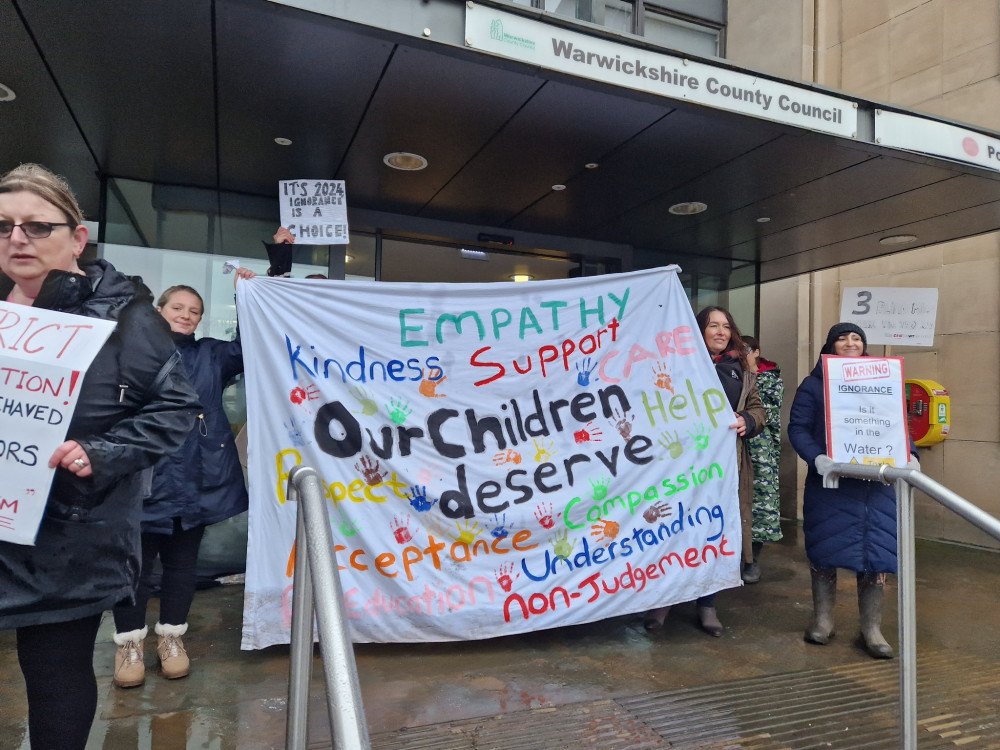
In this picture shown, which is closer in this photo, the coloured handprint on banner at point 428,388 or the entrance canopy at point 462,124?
the entrance canopy at point 462,124

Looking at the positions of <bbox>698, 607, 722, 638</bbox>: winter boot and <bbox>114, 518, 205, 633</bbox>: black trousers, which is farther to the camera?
<bbox>698, 607, 722, 638</bbox>: winter boot

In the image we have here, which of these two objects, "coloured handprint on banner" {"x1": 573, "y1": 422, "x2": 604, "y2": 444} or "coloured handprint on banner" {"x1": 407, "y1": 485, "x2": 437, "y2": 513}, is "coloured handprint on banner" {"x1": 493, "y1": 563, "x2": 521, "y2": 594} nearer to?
"coloured handprint on banner" {"x1": 407, "y1": 485, "x2": 437, "y2": 513}

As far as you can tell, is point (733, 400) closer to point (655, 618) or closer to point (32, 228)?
point (655, 618)

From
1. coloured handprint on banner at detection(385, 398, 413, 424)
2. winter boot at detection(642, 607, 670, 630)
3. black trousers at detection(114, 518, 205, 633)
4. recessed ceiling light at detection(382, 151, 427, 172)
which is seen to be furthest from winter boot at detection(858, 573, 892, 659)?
recessed ceiling light at detection(382, 151, 427, 172)

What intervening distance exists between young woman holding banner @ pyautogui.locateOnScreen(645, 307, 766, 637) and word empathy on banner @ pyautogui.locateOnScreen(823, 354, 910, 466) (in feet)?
1.63

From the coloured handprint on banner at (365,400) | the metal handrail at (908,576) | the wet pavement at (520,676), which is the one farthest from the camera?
the coloured handprint on banner at (365,400)

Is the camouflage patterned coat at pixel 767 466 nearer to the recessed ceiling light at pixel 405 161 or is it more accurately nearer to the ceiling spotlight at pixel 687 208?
the ceiling spotlight at pixel 687 208

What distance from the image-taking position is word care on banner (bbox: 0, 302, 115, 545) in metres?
1.51

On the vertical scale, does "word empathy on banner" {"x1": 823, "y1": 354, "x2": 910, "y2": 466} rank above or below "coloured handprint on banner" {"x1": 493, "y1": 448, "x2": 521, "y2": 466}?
above

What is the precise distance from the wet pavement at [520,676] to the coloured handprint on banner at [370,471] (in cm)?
89

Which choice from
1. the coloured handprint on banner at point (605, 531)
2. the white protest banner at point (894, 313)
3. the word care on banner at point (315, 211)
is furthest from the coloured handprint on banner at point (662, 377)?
the white protest banner at point (894, 313)

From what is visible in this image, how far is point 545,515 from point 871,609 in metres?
1.86

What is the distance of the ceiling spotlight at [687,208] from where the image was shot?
17.9 feet

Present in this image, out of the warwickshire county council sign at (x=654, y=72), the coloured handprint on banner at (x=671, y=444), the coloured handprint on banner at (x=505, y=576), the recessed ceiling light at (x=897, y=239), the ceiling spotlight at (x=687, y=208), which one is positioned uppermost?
the warwickshire county council sign at (x=654, y=72)
